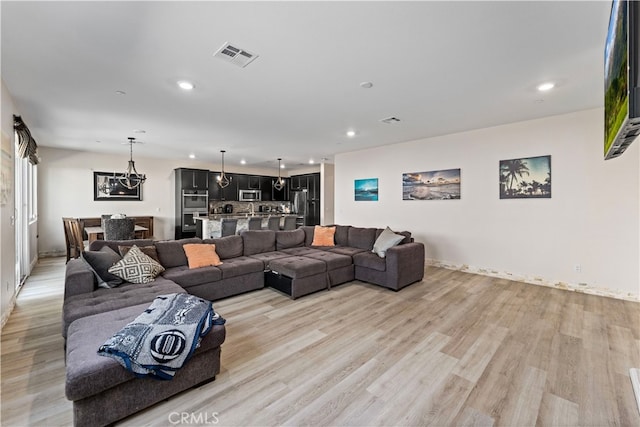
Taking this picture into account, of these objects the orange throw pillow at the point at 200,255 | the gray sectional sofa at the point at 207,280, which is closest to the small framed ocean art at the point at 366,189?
the gray sectional sofa at the point at 207,280

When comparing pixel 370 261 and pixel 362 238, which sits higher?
pixel 362 238

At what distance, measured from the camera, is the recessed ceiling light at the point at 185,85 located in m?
3.01

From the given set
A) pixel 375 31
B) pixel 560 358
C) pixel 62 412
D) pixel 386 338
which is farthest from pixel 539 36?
pixel 62 412

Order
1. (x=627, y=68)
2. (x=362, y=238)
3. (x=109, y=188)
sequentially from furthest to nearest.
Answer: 1. (x=109, y=188)
2. (x=362, y=238)
3. (x=627, y=68)

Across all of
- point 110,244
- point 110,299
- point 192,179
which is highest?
point 192,179

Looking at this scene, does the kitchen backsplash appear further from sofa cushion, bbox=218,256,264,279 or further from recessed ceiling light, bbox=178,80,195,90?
recessed ceiling light, bbox=178,80,195,90

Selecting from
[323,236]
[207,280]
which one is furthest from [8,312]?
[323,236]

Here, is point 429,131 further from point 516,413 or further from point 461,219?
point 516,413

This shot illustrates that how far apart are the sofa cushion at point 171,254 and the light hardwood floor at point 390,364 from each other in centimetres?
92

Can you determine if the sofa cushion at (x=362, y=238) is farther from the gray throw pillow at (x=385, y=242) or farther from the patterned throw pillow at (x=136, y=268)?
the patterned throw pillow at (x=136, y=268)

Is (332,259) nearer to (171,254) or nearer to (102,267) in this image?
(171,254)

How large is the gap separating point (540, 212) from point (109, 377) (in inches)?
217

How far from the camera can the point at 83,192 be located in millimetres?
6973

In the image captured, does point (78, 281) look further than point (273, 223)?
No
